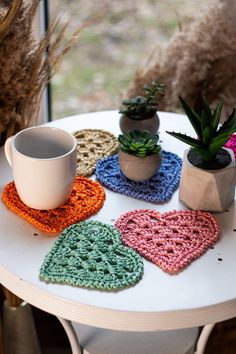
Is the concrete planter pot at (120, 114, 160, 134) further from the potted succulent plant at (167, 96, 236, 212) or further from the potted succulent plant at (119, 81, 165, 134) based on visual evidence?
the potted succulent plant at (167, 96, 236, 212)

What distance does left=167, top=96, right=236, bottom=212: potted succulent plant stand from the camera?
84 cm

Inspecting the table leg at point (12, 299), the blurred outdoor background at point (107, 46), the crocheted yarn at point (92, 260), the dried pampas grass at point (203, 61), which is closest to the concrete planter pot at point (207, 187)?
the crocheted yarn at point (92, 260)

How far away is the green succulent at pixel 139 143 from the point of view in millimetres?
896

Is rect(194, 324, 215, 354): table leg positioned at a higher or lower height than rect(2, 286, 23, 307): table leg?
higher

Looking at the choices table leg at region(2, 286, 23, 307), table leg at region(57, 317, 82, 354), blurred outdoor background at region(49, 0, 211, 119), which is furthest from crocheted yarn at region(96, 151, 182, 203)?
Result: blurred outdoor background at region(49, 0, 211, 119)

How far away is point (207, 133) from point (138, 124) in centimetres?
19

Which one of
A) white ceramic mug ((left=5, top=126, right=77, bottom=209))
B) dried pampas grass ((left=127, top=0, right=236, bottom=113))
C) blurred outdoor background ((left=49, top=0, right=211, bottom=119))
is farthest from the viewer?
blurred outdoor background ((left=49, top=0, right=211, bottom=119))

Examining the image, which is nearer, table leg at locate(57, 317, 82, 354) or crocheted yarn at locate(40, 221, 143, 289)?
crocheted yarn at locate(40, 221, 143, 289)

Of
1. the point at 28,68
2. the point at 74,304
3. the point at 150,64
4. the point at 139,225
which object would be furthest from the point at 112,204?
the point at 150,64

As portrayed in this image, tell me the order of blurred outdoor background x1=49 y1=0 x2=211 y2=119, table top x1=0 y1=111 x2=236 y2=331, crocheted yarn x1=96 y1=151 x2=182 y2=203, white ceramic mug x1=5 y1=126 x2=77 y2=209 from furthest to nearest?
blurred outdoor background x1=49 y1=0 x2=211 y2=119 < crocheted yarn x1=96 y1=151 x2=182 y2=203 < white ceramic mug x1=5 y1=126 x2=77 y2=209 < table top x1=0 y1=111 x2=236 y2=331

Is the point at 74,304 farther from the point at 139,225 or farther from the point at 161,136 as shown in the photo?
the point at 161,136

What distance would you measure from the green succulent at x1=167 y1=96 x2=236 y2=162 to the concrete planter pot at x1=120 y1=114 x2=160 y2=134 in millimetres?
139

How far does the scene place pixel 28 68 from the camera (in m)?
1.06

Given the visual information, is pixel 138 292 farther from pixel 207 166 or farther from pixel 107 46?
pixel 107 46
